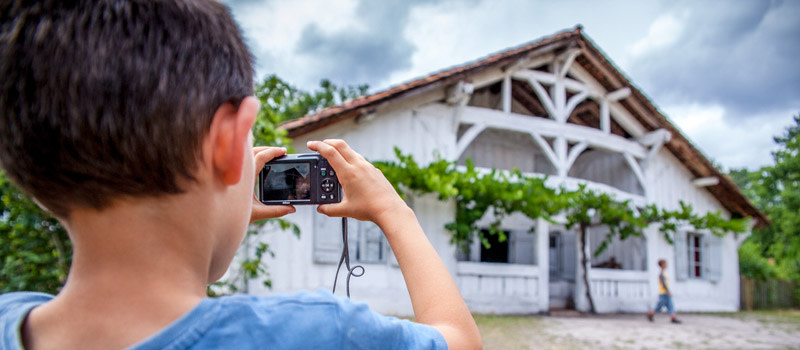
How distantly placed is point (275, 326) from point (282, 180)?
16.7 inches

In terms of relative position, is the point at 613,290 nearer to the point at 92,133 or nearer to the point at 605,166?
the point at 605,166

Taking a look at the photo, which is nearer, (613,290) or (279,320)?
(279,320)

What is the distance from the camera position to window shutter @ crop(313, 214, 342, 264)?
8023 mm

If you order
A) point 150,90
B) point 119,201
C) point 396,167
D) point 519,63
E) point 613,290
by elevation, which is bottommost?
point 613,290

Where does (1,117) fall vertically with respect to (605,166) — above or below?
below

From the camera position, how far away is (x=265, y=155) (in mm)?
899

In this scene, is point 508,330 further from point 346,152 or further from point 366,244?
point 346,152

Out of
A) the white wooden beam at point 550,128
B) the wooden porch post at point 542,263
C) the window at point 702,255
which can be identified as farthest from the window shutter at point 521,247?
the window at point 702,255

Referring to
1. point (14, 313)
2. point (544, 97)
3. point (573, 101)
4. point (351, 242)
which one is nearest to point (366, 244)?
point (351, 242)

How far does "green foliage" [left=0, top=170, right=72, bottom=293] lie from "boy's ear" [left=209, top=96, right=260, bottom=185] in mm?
3616

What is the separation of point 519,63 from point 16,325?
373 inches

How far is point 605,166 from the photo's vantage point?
40.7 ft

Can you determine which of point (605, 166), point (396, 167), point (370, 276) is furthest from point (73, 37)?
point (605, 166)

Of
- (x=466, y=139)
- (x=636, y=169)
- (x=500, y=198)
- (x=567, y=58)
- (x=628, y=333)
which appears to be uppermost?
(x=567, y=58)
